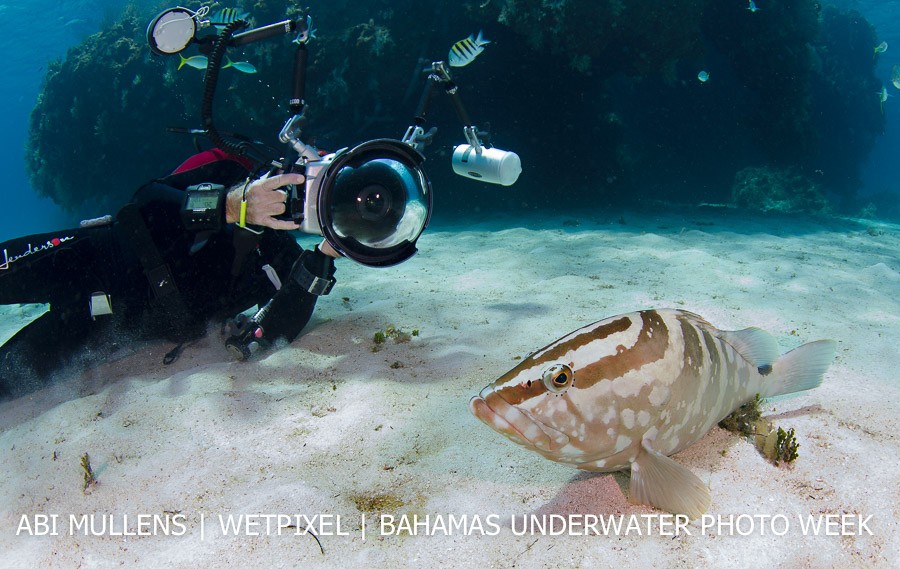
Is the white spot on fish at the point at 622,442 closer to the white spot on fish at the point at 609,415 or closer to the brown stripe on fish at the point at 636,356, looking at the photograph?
the white spot on fish at the point at 609,415

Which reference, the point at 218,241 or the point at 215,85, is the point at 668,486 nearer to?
the point at 215,85

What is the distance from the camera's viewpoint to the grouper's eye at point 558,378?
1.49 meters

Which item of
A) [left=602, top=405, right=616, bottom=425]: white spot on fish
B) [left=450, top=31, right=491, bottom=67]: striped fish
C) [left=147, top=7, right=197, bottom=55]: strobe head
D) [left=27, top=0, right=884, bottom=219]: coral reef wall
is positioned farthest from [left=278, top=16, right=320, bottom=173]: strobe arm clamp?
[left=27, top=0, right=884, bottom=219]: coral reef wall

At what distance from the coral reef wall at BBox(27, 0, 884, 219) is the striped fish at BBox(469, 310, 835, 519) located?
7619 mm

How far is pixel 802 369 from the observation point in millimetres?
2193

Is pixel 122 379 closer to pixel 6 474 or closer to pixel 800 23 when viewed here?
pixel 6 474

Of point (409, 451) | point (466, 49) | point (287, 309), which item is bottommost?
point (409, 451)

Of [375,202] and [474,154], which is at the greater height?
[474,154]

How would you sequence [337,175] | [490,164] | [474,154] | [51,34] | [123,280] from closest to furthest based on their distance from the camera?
[337,175] < [123,280] < [490,164] < [474,154] < [51,34]

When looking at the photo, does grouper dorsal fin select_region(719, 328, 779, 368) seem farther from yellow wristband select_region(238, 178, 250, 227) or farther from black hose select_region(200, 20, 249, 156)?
black hose select_region(200, 20, 249, 156)

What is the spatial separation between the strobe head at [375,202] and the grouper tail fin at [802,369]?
199 centimetres

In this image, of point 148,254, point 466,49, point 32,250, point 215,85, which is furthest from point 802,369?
point 466,49

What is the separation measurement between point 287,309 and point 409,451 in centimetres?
167

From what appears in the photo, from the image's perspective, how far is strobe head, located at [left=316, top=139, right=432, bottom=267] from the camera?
96.0 inches
